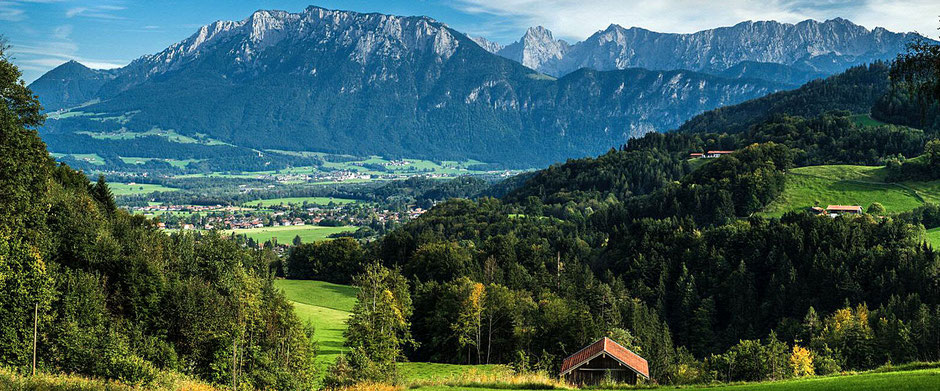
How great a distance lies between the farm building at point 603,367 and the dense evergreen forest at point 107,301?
14.1 meters

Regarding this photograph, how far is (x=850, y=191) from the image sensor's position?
106 meters

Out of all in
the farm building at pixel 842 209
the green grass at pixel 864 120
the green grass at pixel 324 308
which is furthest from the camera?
the green grass at pixel 864 120

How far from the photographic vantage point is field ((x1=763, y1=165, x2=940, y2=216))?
100562 mm

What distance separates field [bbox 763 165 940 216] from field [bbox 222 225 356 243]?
105587 mm

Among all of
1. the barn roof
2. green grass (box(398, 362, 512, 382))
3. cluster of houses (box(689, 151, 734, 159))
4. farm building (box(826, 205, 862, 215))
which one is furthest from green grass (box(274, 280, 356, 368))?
cluster of houses (box(689, 151, 734, 159))

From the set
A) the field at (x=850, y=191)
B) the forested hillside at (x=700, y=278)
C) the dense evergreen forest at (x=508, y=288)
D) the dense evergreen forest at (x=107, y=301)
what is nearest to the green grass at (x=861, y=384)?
the dense evergreen forest at (x=508, y=288)

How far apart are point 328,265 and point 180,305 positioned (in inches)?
2468

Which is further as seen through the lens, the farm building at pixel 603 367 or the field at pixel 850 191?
the field at pixel 850 191

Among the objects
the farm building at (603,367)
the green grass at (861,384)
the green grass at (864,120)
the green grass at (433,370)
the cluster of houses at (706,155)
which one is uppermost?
the green grass at (864,120)

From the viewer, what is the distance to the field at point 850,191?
3959 inches

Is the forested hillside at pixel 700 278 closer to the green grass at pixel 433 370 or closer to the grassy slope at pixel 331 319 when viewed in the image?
the green grass at pixel 433 370

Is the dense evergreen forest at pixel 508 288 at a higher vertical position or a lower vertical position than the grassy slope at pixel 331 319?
higher

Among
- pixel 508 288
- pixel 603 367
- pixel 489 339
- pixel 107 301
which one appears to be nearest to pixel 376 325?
pixel 489 339

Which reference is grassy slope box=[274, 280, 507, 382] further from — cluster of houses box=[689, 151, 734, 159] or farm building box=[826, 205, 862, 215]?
cluster of houses box=[689, 151, 734, 159]
